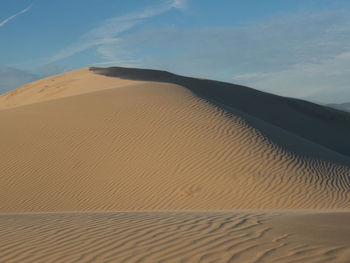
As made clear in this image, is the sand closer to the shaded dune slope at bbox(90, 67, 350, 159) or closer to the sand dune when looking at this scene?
the sand dune

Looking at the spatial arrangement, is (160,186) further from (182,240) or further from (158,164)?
(182,240)

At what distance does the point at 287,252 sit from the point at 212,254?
0.73m

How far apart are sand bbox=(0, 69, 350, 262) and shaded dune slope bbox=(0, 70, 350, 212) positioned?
0.13 ft

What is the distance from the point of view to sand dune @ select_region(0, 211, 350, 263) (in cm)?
356

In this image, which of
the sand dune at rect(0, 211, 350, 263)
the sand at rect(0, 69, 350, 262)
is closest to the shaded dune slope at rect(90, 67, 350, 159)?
the sand at rect(0, 69, 350, 262)

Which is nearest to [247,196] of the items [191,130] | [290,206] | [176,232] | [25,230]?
[290,206]

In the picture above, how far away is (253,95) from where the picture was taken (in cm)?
3247

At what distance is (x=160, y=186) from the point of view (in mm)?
10461

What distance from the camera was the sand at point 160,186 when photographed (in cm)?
392

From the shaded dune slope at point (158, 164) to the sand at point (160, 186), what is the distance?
41 mm

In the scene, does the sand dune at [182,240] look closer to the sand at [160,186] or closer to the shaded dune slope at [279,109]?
the sand at [160,186]

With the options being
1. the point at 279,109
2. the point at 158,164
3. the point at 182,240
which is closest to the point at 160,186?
the point at 158,164

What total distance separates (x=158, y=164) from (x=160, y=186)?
3.27 feet

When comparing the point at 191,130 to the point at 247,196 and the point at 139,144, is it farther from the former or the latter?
the point at 247,196
